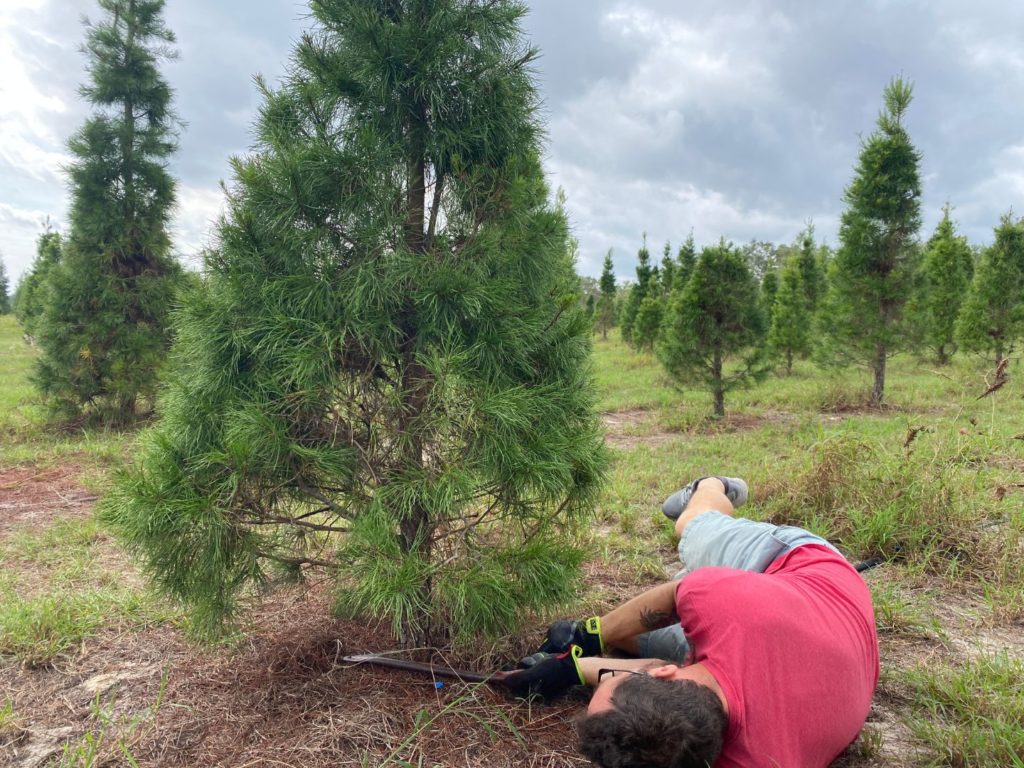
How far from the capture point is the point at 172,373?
7.68 feet

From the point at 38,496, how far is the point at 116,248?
14.3 ft

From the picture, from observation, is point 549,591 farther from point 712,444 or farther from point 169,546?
point 712,444

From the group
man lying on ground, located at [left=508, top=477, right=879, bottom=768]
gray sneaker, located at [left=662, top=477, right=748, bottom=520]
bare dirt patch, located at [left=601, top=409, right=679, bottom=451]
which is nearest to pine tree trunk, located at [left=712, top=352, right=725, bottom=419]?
bare dirt patch, located at [left=601, top=409, right=679, bottom=451]

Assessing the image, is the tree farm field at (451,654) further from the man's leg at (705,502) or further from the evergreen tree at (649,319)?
the evergreen tree at (649,319)

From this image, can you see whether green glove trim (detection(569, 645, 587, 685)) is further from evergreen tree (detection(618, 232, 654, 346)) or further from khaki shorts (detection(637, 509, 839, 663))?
evergreen tree (detection(618, 232, 654, 346))

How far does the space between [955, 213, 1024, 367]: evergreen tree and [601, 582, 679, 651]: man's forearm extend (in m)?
14.1

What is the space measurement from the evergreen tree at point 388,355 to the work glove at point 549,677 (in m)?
0.20

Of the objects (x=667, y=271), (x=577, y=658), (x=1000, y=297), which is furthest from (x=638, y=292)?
(x=577, y=658)

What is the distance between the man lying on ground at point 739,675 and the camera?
5.01 feet

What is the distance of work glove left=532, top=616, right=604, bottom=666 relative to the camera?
2236 millimetres

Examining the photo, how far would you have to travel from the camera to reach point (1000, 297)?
40.9ft

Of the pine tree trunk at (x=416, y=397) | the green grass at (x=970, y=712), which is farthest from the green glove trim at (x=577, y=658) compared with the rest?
the green grass at (x=970, y=712)

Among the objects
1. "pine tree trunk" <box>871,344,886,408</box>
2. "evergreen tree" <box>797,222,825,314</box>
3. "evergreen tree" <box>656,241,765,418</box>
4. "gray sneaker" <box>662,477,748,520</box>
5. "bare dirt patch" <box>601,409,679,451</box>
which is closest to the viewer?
"gray sneaker" <box>662,477,748,520</box>

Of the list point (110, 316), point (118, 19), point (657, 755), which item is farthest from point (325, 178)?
point (118, 19)
